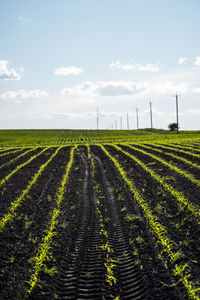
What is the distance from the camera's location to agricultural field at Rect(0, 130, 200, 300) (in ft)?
19.5

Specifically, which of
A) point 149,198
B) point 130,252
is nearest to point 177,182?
point 149,198

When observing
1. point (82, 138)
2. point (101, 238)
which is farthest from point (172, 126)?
point (101, 238)

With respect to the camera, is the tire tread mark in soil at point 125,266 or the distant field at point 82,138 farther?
the distant field at point 82,138

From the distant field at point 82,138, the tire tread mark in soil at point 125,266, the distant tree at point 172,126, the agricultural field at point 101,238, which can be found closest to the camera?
the tire tread mark in soil at point 125,266

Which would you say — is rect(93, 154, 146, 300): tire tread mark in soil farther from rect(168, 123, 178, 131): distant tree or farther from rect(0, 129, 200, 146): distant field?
rect(168, 123, 178, 131): distant tree

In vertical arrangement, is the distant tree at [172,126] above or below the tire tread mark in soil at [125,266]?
above

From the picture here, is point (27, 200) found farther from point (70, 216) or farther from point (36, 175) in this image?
point (36, 175)

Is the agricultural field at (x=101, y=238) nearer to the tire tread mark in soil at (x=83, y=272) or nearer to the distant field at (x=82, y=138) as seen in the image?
the tire tread mark in soil at (x=83, y=272)

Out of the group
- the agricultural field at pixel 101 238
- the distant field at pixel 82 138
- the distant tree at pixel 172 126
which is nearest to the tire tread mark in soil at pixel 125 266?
the agricultural field at pixel 101 238

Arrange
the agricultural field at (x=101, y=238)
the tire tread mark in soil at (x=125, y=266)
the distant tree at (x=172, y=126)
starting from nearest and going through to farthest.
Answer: the tire tread mark in soil at (x=125, y=266) < the agricultural field at (x=101, y=238) < the distant tree at (x=172, y=126)

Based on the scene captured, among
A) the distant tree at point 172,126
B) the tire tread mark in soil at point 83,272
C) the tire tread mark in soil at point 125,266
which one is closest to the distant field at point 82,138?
the distant tree at point 172,126

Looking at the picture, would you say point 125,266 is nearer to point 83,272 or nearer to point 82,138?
point 83,272

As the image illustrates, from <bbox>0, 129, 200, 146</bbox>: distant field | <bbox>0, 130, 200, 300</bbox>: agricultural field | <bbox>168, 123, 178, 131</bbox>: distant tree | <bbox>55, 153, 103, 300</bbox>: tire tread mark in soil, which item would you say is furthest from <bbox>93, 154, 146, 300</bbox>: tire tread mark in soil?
<bbox>168, 123, 178, 131</bbox>: distant tree

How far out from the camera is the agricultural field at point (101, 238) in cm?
595
